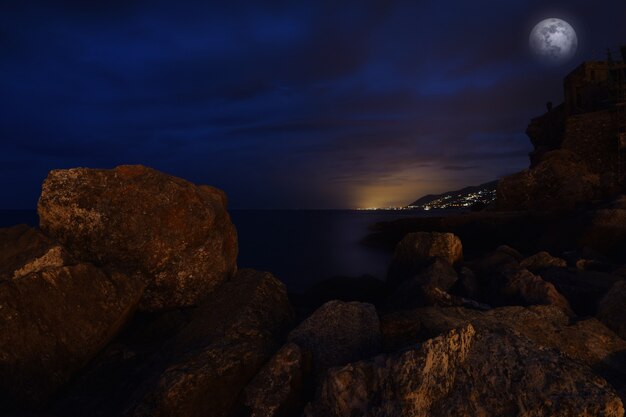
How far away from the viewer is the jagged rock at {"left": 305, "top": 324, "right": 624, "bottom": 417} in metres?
3.37

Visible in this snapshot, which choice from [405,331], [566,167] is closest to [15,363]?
[405,331]

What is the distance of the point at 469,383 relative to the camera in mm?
3670

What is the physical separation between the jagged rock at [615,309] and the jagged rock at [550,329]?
0.28 m

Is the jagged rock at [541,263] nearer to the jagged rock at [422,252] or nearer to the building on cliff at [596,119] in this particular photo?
the jagged rock at [422,252]

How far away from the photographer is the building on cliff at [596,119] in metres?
29.0

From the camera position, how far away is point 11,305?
527cm

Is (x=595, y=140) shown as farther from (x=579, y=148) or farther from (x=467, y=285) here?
(x=467, y=285)

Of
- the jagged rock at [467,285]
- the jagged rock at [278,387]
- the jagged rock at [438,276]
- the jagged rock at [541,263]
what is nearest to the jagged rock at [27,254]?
the jagged rock at [278,387]

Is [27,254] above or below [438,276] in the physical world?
above

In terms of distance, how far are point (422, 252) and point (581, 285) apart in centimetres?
386

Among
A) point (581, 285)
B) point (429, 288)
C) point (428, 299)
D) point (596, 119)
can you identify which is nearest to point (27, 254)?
point (428, 299)

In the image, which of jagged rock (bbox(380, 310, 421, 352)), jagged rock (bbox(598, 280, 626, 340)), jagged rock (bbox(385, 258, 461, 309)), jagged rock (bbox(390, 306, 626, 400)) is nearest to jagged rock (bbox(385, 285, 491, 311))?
jagged rock (bbox(385, 258, 461, 309))

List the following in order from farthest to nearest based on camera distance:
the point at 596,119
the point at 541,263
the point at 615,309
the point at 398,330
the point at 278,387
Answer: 1. the point at 596,119
2. the point at 541,263
3. the point at 615,309
4. the point at 398,330
5. the point at 278,387

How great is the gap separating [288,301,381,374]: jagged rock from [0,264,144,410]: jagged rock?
2582mm
